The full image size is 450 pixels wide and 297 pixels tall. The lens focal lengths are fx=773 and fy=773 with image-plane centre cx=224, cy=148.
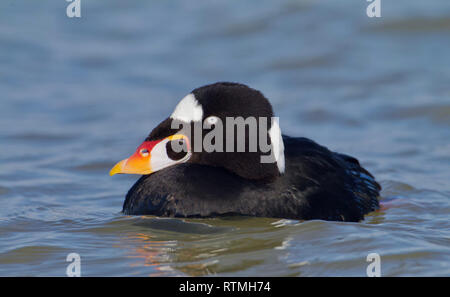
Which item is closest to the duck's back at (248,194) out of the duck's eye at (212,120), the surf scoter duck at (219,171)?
the surf scoter duck at (219,171)

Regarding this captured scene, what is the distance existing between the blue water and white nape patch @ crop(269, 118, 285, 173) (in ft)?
1.40

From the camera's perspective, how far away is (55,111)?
30.1ft

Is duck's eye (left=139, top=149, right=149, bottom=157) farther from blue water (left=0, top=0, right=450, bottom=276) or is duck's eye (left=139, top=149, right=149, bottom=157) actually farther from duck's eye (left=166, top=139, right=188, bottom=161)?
blue water (left=0, top=0, right=450, bottom=276)

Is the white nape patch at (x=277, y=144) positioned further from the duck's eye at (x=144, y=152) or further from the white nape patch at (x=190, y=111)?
the duck's eye at (x=144, y=152)

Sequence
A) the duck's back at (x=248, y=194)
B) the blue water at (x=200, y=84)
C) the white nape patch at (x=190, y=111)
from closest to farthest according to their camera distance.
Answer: the blue water at (x=200, y=84) → the duck's back at (x=248, y=194) → the white nape patch at (x=190, y=111)

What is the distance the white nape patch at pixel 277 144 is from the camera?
5195 millimetres

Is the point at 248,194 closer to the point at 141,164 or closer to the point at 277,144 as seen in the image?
the point at 277,144

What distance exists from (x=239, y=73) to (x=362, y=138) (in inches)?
102

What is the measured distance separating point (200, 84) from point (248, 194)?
16.9 feet

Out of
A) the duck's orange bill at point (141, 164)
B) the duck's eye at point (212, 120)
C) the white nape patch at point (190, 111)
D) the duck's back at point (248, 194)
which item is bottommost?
the duck's back at point (248, 194)

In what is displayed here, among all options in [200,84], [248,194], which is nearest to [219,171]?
[248,194]

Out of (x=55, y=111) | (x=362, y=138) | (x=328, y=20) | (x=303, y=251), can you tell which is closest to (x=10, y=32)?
(x=55, y=111)

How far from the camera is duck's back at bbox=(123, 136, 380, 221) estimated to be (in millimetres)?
4996

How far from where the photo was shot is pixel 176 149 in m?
5.18
